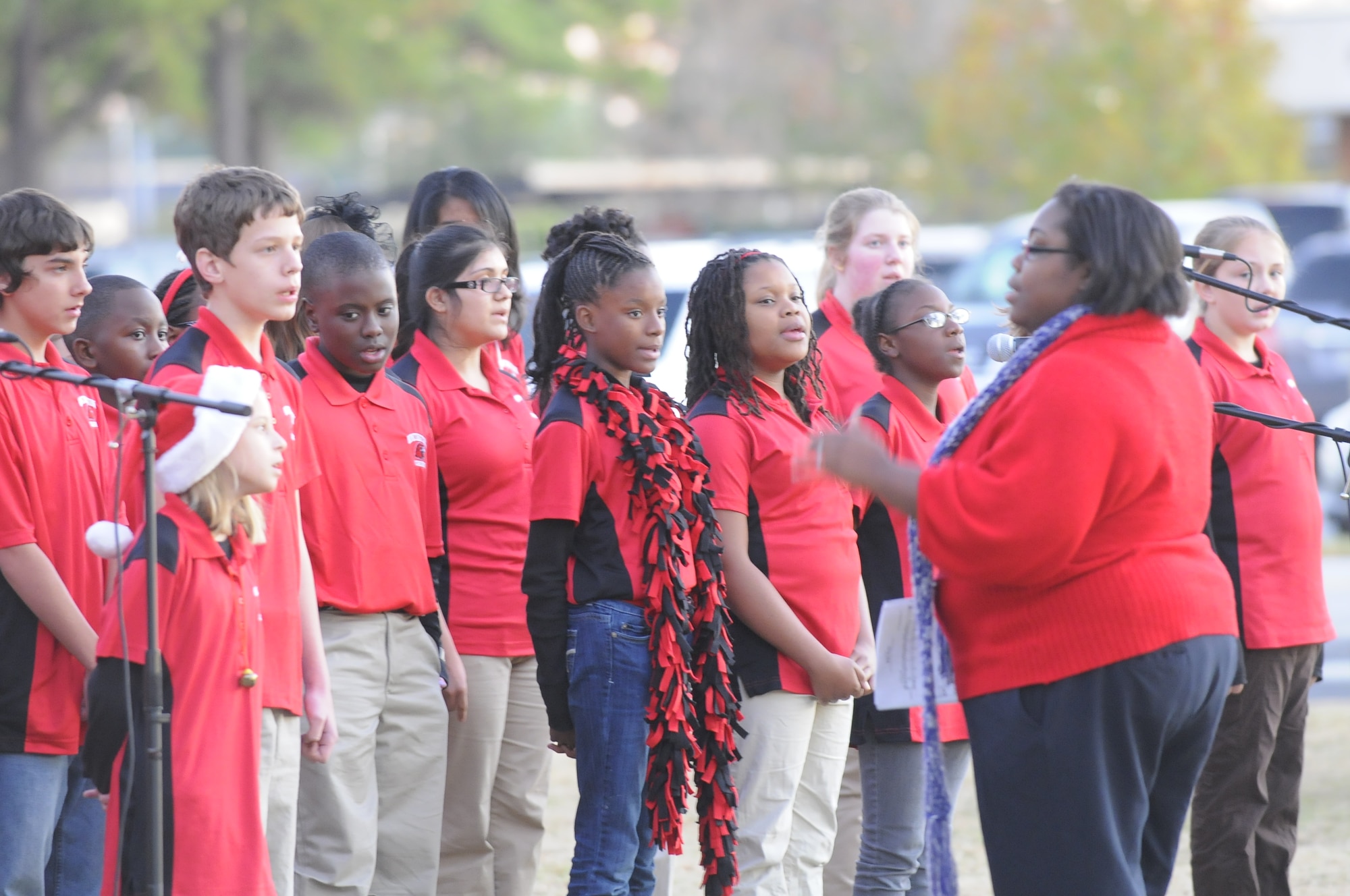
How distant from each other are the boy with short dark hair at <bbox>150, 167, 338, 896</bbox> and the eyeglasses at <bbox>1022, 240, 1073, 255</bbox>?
1662 millimetres

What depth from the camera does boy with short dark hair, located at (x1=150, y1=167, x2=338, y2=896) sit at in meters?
3.61

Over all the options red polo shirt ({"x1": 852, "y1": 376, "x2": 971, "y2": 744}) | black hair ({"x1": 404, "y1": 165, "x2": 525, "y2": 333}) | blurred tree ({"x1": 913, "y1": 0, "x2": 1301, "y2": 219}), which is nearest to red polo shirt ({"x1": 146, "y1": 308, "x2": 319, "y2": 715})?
red polo shirt ({"x1": 852, "y1": 376, "x2": 971, "y2": 744})

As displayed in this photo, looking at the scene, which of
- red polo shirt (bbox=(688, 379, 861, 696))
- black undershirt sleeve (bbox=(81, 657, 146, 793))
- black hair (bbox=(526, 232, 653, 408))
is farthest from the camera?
black hair (bbox=(526, 232, 653, 408))

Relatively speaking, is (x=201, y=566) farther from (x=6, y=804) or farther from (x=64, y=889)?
(x=64, y=889)

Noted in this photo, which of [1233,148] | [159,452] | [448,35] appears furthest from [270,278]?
[448,35]

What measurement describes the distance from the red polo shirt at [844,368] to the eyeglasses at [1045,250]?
5.37ft

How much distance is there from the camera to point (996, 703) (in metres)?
3.25

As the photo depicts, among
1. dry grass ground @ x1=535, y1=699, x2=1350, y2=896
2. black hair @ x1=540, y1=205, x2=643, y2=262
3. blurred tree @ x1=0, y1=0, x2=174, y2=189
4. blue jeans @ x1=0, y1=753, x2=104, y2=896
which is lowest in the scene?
dry grass ground @ x1=535, y1=699, x2=1350, y2=896

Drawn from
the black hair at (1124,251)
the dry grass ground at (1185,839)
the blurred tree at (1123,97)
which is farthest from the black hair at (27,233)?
the blurred tree at (1123,97)

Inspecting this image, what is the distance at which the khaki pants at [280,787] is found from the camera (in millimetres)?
3562

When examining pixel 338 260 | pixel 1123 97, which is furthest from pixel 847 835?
pixel 1123 97

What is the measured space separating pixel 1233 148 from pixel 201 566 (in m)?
21.5

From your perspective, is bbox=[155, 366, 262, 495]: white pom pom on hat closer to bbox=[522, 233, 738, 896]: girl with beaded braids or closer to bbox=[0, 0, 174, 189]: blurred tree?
bbox=[522, 233, 738, 896]: girl with beaded braids

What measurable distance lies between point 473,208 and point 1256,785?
3072mm
